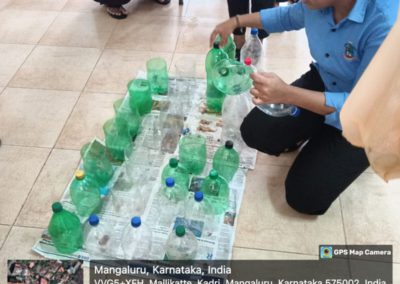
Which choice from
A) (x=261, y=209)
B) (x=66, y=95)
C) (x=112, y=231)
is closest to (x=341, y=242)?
(x=261, y=209)

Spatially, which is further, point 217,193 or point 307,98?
point 217,193

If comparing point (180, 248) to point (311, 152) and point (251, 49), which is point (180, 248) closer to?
point (311, 152)

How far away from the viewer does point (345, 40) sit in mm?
915

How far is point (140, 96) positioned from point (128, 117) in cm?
10

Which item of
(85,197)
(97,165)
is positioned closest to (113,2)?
(97,165)

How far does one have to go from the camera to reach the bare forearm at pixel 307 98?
0.92 metres

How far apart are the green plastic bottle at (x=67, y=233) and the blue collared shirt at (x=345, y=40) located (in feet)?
2.50

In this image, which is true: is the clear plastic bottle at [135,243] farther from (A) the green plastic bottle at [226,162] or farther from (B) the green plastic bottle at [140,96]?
(B) the green plastic bottle at [140,96]

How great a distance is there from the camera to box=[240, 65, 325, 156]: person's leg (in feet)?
3.72

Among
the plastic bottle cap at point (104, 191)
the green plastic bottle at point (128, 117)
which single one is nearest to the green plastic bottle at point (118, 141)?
the green plastic bottle at point (128, 117)

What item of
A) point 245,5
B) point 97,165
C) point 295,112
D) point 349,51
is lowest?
point 97,165

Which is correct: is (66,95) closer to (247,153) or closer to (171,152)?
(171,152)

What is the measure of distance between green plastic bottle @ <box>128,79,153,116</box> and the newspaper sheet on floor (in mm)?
46

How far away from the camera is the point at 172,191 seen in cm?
112
